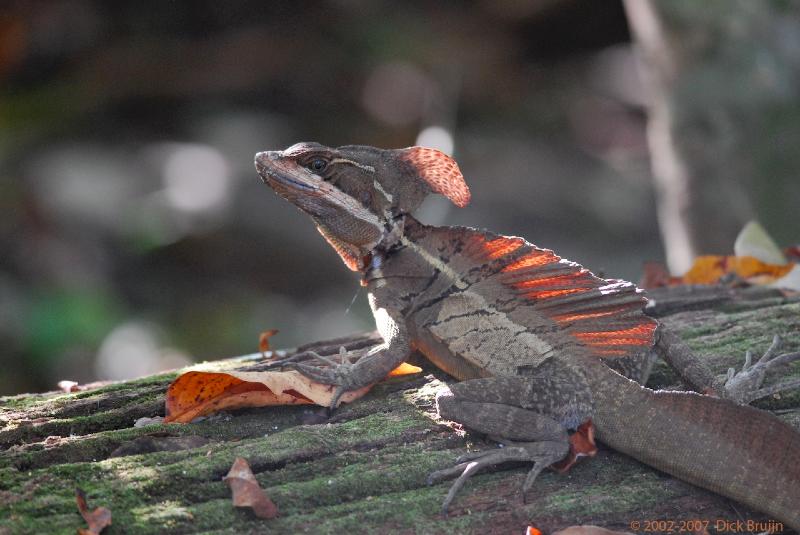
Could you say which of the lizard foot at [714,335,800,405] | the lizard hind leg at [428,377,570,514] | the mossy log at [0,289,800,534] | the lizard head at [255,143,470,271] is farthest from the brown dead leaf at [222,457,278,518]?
the lizard foot at [714,335,800,405]

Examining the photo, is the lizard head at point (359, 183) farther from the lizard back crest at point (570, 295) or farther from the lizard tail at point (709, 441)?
the lizard tail at point (709, 441)

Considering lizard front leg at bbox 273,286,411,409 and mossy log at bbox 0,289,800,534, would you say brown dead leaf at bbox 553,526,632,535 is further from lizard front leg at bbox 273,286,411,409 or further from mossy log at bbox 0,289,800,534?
lizard front leg at bbox 273,286,411,409

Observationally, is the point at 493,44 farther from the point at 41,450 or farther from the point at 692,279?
the point at 41,450

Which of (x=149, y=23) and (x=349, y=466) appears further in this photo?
(x=149, y=23)

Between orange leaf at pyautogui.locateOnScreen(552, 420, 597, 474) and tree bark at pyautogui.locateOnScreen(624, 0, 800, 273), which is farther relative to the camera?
tree bark at pyautogui.locateOnScreen(624, 0, 800, 273)

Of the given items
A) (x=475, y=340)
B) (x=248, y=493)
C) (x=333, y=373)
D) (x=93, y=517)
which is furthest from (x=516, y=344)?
(x=93, y=517)

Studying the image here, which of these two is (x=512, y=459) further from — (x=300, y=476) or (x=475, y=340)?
(x=300, y=476)

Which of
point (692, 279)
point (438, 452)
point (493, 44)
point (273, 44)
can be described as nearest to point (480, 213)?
point (493, 44)

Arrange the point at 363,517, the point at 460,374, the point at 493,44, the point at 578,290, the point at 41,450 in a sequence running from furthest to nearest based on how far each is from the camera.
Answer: the point at 493,44 < the point at 460,374 < the point at 578,290 < the point at 41,450 < the point at 363,517
